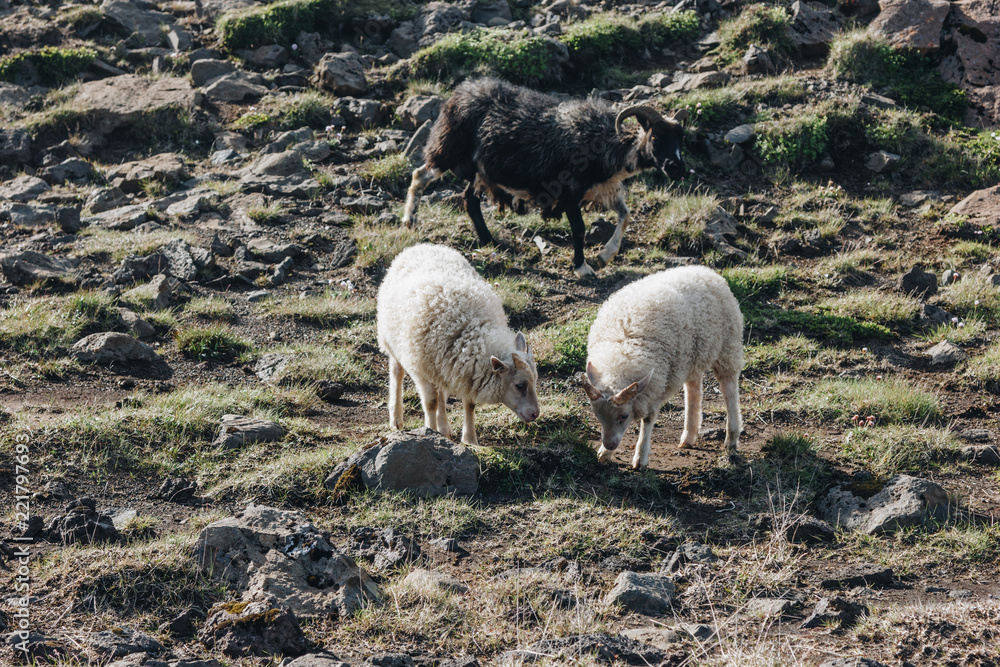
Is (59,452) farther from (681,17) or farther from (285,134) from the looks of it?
(681,17)

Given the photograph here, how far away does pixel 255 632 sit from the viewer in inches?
169

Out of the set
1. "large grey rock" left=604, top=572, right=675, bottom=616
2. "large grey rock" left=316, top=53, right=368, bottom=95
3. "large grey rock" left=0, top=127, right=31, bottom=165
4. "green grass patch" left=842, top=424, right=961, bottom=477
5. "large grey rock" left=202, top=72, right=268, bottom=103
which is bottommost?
"green grass patch" left=842, top=424, right=961, bottom=477

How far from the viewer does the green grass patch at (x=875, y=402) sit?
24.1ft

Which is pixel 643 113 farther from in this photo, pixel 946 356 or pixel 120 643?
pixel 120 643

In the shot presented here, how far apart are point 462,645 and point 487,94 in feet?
26.4

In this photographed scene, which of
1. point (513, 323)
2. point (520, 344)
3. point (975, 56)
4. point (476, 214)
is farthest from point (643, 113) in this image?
point (975, 56)

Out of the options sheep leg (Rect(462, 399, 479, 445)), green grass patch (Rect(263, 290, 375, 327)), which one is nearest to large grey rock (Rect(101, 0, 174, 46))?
green grass patch (Rect(263, 290, 375, 327))

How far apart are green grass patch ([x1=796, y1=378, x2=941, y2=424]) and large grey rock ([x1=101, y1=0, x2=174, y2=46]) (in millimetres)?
13980

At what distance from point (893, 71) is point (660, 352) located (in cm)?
970

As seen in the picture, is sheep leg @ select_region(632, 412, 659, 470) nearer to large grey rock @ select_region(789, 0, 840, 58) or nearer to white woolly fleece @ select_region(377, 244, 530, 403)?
white woolly fleece @ select_region(377, 244, 530, 403)

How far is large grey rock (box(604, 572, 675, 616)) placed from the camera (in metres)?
4.80

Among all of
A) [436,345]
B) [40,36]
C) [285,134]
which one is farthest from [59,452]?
[40,36]

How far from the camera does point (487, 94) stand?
429 inches

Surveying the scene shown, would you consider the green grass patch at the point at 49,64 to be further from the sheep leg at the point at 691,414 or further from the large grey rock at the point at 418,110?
the sheep leg at the point at 691,414
